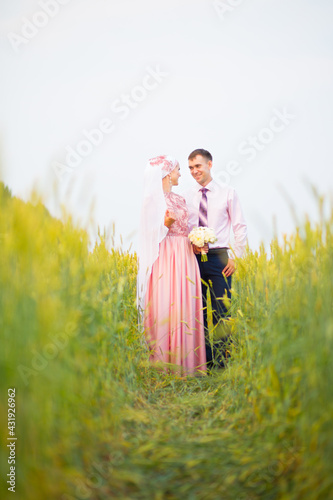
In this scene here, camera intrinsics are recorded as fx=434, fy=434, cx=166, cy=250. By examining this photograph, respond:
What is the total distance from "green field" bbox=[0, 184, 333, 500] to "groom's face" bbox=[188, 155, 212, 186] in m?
2.19

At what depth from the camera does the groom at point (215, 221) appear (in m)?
4.29

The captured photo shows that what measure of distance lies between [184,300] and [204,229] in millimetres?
683

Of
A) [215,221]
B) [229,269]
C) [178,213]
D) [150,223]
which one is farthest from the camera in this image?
[215,221]

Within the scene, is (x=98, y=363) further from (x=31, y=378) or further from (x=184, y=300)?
(x=184, y=300)

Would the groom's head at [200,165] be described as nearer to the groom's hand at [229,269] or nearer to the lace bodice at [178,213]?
the lace bodice at [178,213]

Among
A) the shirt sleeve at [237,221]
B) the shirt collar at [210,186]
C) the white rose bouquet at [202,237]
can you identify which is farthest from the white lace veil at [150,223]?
the shirt sleeve at [237,221]

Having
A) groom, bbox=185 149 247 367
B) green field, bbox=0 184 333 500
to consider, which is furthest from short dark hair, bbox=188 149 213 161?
green field, bbox=0 184 333 500

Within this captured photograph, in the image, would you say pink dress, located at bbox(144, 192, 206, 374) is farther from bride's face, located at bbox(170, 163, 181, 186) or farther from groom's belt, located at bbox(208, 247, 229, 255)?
groom's belt, located at bbox(208, 247, 229, 255)

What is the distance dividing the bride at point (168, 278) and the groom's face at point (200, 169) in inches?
18.5

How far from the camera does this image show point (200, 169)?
14.9ft

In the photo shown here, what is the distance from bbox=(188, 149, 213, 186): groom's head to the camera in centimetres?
453

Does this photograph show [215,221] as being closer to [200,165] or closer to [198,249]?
[198,249]

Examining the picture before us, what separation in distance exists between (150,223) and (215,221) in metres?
0.80

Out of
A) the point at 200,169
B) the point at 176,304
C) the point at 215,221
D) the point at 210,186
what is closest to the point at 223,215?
the point at 215,221
